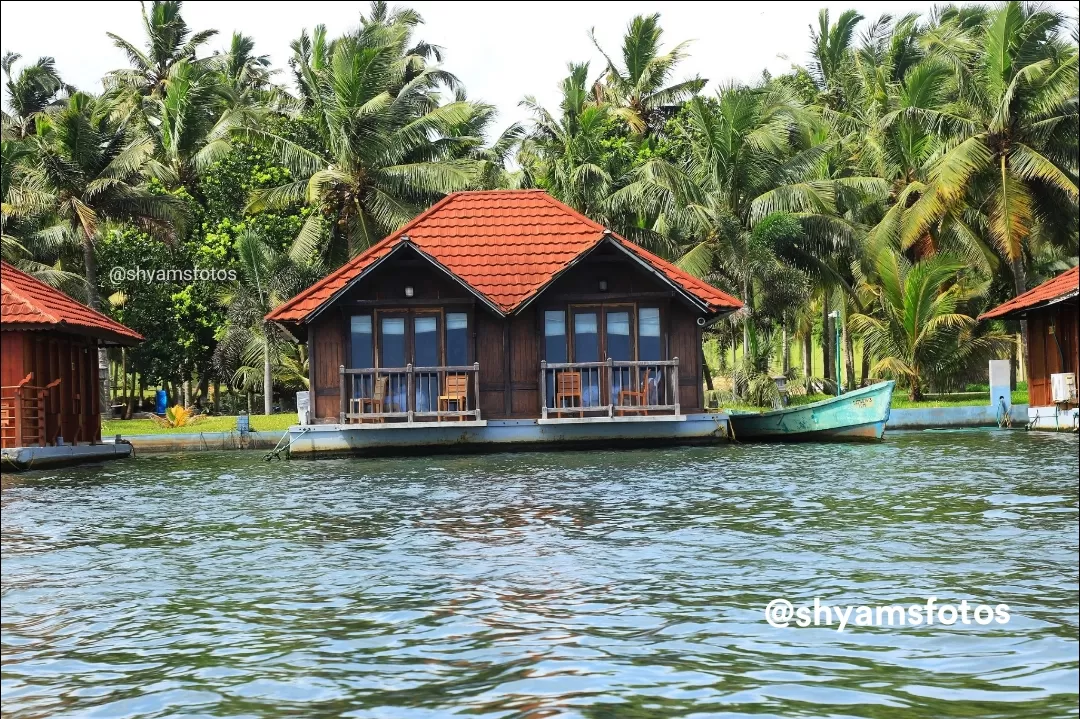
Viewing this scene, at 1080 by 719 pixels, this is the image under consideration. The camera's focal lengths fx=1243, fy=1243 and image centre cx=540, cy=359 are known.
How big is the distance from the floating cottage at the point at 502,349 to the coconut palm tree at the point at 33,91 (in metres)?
28.9

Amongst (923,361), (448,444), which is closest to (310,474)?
(448,444)

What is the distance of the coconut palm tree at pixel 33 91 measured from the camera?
5069 centimetres

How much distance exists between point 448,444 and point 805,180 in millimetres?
15475

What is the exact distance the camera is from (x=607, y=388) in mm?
25938

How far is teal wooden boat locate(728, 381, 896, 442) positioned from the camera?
25.3 meters

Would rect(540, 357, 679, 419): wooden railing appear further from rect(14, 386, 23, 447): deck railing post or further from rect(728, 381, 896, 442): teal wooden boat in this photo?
rect(14, 386, 23, 447): deck railing post

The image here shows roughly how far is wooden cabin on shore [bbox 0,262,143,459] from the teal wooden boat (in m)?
13.8

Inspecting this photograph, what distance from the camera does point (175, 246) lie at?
3853 cm

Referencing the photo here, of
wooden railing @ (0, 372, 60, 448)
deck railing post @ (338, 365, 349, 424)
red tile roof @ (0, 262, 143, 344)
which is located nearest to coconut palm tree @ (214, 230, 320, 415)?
red tile roof @ (0, 262, 143, 344)

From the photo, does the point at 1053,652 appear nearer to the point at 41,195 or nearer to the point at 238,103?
the point at 41,195

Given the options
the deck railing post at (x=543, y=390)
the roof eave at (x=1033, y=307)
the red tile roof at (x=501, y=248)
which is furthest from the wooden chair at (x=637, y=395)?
the roof eave at (x=1033, y=307)

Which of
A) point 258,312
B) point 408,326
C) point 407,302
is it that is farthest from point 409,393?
point 258,312

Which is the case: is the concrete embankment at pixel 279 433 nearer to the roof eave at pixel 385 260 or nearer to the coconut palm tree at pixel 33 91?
the roof eave at pixel 385 260

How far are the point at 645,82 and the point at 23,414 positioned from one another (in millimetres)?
28606
